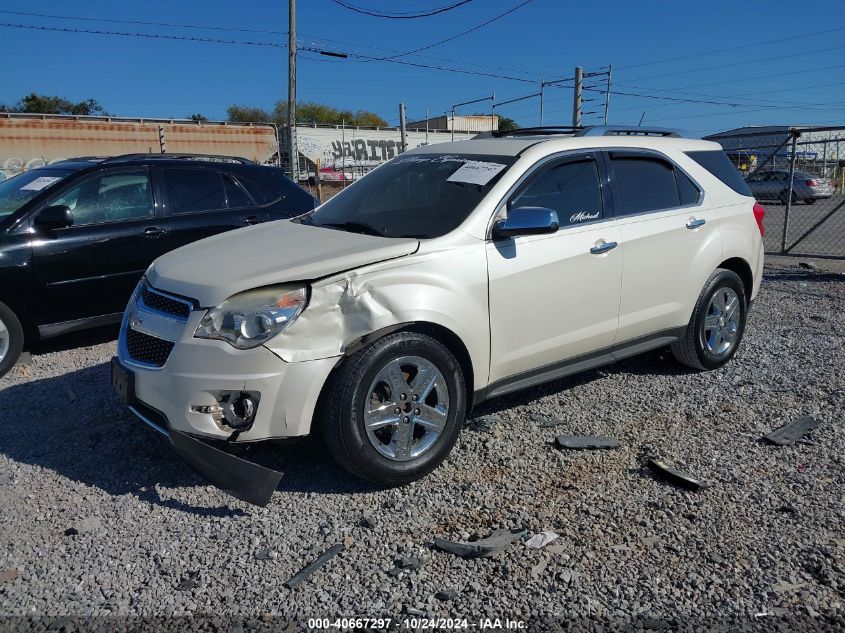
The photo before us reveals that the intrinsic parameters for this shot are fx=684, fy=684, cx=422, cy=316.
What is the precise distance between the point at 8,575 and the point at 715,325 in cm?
479

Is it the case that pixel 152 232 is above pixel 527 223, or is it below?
below

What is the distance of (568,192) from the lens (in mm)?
4305

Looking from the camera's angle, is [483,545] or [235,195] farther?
[235,195]

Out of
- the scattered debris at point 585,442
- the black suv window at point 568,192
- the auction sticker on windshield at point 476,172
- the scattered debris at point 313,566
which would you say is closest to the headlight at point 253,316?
the scattered debris at point 313,566

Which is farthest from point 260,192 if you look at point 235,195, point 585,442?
point 585,442

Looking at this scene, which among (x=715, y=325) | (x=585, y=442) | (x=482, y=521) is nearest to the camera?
(x=482, y=521)

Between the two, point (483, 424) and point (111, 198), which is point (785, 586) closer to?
point (483, 424)

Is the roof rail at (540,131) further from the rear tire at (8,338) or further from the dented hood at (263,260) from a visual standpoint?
the rear tire at (8,338)

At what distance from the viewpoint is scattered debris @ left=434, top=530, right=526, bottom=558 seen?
9.73 ft

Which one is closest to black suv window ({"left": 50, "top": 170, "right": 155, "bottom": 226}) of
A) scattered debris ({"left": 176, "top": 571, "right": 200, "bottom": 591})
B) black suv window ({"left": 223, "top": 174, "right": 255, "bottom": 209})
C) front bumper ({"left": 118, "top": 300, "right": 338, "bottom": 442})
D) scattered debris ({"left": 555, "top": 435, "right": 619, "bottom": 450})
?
black suv window ({"left": 223, "top": 174, "right": 255, "bottom": 209})

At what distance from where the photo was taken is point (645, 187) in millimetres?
4750

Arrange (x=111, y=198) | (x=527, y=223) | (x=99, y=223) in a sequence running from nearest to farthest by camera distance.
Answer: (x=527, y=223) < (x=99, y=223) < (x=111, y=198)

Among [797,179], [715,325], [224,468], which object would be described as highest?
[797,179]

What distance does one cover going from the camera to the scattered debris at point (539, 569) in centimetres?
282
